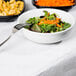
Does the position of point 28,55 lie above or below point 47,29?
below

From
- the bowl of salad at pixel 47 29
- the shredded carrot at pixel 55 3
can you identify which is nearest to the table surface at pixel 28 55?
the bowl of salad at pixel 47 29

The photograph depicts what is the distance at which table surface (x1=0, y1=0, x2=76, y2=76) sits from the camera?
0.97 metres

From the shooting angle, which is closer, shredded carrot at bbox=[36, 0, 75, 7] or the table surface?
the table surface

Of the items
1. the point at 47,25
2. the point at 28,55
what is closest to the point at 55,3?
the point at 47,25

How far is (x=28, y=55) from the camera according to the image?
3.55 feet

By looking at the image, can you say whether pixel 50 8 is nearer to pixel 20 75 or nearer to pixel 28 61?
pixel 28 61

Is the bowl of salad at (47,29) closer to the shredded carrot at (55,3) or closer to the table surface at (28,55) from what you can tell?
the table surface at (28,55)

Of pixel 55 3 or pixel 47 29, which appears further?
pixel 55 3

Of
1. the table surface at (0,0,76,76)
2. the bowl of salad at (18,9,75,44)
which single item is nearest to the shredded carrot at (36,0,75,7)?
the bowl of salad at (18,9,75,44)

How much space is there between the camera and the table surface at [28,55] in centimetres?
97

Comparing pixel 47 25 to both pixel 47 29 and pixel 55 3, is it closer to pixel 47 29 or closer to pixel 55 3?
pixel 47 29

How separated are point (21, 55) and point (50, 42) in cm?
19

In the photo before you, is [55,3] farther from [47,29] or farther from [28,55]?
[28,55]

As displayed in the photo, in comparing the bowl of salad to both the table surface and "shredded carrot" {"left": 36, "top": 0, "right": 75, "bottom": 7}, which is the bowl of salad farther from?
"shredded carrot" {"left": 36, "top": 0, "right": 75, "bottom": 7}
